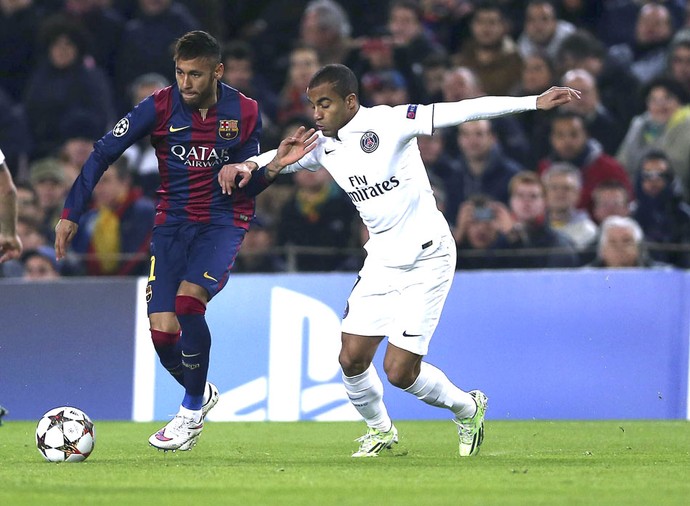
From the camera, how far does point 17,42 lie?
16.9m

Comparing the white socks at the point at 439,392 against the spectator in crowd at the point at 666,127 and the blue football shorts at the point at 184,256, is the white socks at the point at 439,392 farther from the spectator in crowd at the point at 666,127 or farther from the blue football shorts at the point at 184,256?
the spectator in crowd at the point at 666,127

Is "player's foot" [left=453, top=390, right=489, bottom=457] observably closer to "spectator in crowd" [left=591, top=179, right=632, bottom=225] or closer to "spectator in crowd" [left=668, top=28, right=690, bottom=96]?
"spectator in crowd" [left=591, top=179, right=632, bottom=225]

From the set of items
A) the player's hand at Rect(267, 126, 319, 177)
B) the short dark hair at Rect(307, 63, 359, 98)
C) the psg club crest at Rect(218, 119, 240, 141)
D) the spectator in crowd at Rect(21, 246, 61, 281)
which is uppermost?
the short dark hair at Rect(307, 63, 359, 98)

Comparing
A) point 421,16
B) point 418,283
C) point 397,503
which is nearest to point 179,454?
point 418,283

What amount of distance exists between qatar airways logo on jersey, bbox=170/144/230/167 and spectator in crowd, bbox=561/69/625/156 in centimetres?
641

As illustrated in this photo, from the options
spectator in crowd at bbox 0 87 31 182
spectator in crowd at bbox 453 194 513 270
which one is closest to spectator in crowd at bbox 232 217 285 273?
spectator in crowd at bbox 453 194 513 270

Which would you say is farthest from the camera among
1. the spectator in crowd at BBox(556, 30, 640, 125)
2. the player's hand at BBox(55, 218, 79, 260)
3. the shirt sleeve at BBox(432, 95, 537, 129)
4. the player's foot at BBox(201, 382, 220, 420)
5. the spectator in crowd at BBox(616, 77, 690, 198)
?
the spectator in crowd at BBox(556, 30, 640, 125)

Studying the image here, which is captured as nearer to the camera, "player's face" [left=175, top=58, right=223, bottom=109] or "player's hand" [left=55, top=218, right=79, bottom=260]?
"player's hand" [left=55, top=218, right=79, bottom=260]

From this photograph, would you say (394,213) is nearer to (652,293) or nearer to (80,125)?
(652,293)

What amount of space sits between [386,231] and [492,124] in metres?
6.58

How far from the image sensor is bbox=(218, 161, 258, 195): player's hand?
27.4 feet

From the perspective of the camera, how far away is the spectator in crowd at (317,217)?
44.4 ft

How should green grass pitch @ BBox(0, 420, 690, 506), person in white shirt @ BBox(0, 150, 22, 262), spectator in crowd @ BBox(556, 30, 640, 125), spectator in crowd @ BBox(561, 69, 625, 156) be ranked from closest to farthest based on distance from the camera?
green grass pitch @ BBox(0, 420, 690, 506) < person in white shirt @ BBox(0, 150, 22, 262) < spectator in crowd @ BBox(561, 69, 625, 156) < spectator in crowd @ BBox(556, 30, 640, 125)

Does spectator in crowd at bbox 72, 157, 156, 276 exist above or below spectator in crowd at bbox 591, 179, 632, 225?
below
